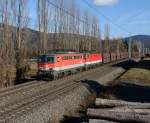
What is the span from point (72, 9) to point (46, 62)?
3401 centimetres

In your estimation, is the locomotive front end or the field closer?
the locomotive front end

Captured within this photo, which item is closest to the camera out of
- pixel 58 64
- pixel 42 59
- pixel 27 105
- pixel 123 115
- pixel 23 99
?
pixel 123 115

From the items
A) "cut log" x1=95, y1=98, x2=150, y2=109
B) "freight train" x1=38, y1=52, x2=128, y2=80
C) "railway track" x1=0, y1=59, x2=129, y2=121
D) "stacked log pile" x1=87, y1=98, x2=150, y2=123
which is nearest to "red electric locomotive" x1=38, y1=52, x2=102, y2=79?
"freight train" x1=38, y1=52, x2=128, y2=80

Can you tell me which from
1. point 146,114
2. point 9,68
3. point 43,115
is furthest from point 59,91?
point 146,114

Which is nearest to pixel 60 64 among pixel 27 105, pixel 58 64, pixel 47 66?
pixel 58 64

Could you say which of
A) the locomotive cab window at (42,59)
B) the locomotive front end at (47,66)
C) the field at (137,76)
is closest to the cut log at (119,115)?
the locomotive front end at (47,66)

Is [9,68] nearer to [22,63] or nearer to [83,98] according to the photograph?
[22,63]

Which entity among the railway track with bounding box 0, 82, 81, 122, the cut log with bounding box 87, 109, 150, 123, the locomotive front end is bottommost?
the railway track with bounding box 0, 82, 81, 122

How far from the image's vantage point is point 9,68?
110 feet

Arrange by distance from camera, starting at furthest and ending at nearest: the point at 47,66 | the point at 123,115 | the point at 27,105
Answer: the point at 47,66 < the point at 27,105 < the point at 123,115

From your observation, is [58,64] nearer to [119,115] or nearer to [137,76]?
[137,76]

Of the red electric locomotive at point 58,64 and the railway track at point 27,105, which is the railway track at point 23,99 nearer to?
the railway track at point 27,105

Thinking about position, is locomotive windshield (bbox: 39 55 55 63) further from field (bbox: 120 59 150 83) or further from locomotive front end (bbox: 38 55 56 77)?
field (bbox: 120 59 150 83)

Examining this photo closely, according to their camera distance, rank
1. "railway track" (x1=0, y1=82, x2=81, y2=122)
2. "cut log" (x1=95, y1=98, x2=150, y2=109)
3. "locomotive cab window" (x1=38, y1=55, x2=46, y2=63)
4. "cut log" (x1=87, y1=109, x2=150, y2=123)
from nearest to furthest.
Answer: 1. "cut log" (x1=87, y1=109, x2=150, y2=123)
2. "cut log" (x1=95, y1=98, x2=150, y2=109)
3. "railway track" (x1=0, y1=82, x2=81, y2=122)
4. "locomotive cab window" (x1=38, y1=55, x2=46, y2=63)
